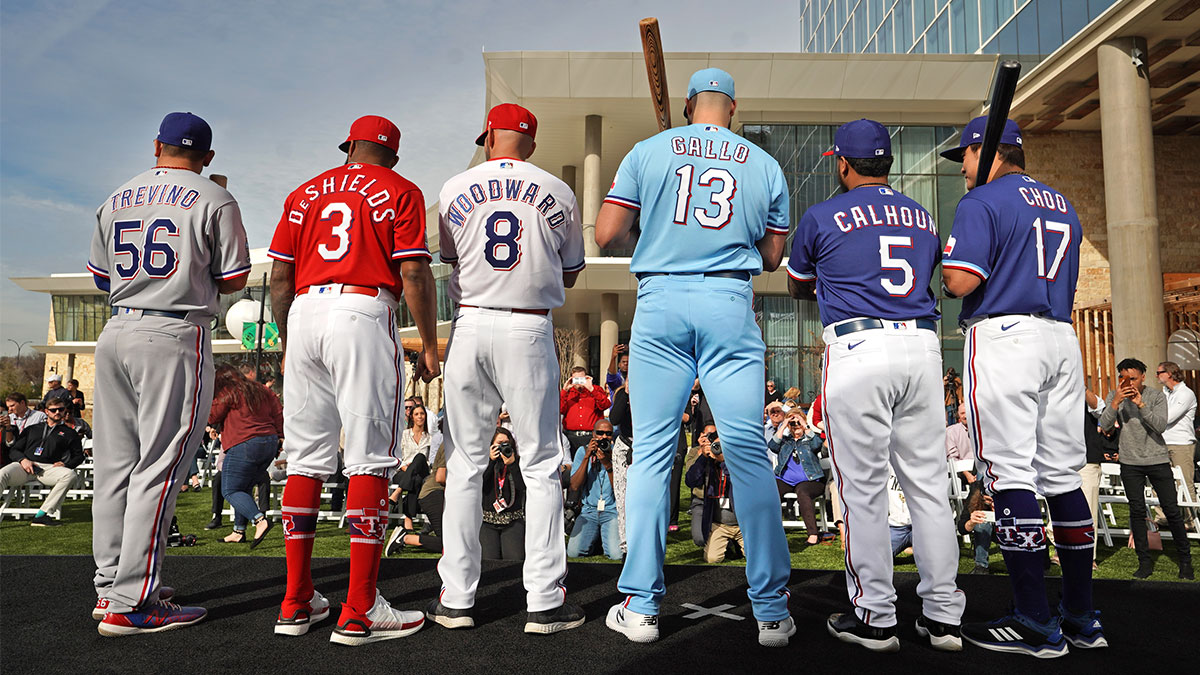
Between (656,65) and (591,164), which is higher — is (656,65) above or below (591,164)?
below

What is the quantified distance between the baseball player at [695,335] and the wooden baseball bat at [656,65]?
0.64m

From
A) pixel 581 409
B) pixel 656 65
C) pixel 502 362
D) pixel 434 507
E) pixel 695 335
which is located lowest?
pixel 434 507

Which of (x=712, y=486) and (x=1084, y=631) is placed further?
(x=712, y=486)

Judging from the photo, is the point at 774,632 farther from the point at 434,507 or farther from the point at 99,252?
the point at 434,507

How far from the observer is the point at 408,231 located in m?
3.55

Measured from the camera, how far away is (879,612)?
126 inches

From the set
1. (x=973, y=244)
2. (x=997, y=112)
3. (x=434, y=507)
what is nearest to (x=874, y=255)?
(x=973, y=244)

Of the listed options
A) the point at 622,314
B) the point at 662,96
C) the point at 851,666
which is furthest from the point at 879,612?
the point at 622,314

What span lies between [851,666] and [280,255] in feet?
10.2

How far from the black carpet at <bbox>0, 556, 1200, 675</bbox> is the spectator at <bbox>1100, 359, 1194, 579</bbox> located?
3892 mm

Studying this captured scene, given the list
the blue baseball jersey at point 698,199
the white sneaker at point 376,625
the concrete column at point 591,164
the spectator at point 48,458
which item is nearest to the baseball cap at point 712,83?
the blue baseball jersey at point 698,199

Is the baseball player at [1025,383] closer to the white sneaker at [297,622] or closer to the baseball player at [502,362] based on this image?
the baseball player at [502,362]

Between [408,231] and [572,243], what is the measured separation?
82 centimetres

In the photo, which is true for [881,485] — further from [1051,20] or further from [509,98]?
[509,98]
